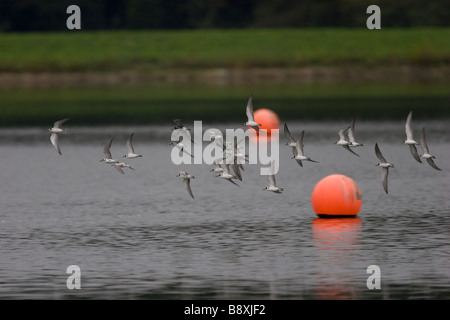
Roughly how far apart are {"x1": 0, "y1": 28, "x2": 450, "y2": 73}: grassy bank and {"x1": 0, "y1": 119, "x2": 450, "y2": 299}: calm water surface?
67.3m

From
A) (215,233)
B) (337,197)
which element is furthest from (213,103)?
(215,233)

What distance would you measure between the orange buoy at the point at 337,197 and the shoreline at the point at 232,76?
8654cm

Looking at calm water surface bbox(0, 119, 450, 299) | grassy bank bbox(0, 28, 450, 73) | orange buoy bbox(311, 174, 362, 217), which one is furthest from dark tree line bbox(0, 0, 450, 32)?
orange buoy bbox(311, 174, 362, 217)

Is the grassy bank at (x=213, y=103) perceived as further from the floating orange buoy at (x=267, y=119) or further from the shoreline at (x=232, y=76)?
the floating orange buoy at (x=267, y=119)

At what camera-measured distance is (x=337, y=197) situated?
39.0 metres

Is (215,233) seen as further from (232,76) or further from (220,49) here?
(220,49)

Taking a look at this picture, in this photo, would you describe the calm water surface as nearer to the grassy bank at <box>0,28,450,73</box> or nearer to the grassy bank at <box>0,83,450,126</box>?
the grassy bank at <box>0,83,450,126</box>

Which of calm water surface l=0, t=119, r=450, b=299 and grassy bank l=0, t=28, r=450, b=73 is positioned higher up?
grassy bank l=0, t=28, r=450, b=73

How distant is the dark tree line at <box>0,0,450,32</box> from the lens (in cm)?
15950

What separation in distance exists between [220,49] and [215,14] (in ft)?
109

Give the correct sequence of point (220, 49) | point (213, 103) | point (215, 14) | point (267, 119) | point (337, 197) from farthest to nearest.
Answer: point (215, 14)
point (220, 49)
point (213, 103)
point (267, 119)
point (337, 197)

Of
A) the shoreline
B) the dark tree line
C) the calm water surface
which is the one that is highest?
the dark tree line
